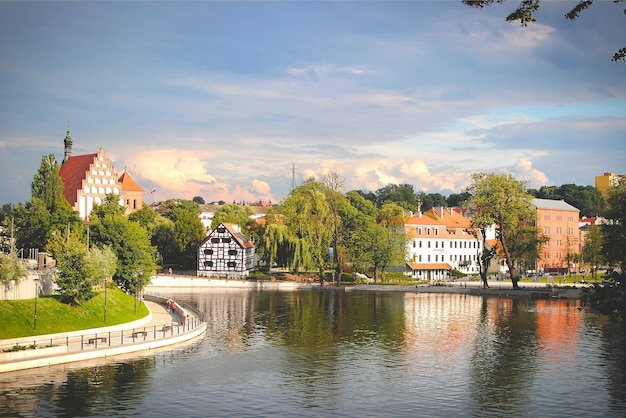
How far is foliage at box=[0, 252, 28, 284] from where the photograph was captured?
4728 cm

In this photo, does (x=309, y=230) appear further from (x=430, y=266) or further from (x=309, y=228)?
(x=430, y=266)

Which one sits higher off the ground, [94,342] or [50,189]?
[50,189]

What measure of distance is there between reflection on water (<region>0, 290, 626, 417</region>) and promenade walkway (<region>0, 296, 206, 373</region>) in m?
1.41

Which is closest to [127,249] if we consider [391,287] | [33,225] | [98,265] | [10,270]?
[98,265]

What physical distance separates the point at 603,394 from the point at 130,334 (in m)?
32.4

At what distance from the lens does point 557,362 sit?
46.0 meters

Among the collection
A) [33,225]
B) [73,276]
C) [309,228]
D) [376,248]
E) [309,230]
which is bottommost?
[73,276]

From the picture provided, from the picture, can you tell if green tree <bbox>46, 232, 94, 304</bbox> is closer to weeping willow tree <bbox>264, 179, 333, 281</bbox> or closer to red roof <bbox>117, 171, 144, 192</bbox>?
weeping willow tree <bbox>264, 179, 333, 281</bbox>

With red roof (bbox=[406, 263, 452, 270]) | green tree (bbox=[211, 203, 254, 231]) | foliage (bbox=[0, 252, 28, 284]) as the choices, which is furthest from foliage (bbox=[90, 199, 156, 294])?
red roof (bbox=[406, 263, 452, 270])

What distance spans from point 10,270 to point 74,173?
86.7 m

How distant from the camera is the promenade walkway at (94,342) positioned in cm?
4003

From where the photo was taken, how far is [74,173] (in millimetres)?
129875

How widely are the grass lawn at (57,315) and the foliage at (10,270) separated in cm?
160

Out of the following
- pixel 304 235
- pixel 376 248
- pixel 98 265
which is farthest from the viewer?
pixel 304 235
